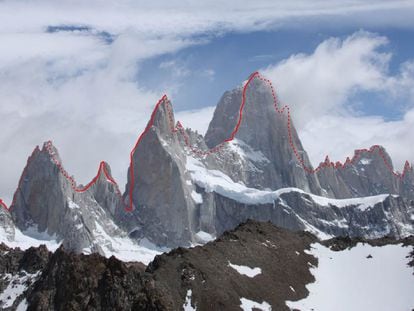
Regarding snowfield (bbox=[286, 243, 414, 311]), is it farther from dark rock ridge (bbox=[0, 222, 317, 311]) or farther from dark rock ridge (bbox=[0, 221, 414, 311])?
dark rock ridge (bbox=[0, 222, 317, 311])

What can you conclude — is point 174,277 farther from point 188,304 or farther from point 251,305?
point 251,305

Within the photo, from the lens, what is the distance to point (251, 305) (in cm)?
11575

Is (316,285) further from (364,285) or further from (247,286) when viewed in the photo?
(247,286)

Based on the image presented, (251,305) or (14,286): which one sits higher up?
(251,305)

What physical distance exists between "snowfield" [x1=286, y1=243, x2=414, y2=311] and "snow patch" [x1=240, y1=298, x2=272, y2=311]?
239 inches

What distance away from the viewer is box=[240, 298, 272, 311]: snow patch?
375ft

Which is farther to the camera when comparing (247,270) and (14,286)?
(14,286)

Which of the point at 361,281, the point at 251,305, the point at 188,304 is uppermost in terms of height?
the point at 188,304

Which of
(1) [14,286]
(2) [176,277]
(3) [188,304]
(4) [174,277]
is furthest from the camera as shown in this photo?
(1) [14,286]

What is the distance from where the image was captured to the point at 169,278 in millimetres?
112062

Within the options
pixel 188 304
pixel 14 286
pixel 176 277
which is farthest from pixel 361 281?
pixel 14 286

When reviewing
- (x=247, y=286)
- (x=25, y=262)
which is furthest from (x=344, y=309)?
(x=25, y=262)

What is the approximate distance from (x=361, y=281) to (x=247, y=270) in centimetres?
2514

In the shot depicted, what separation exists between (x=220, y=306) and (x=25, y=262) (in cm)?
4539
